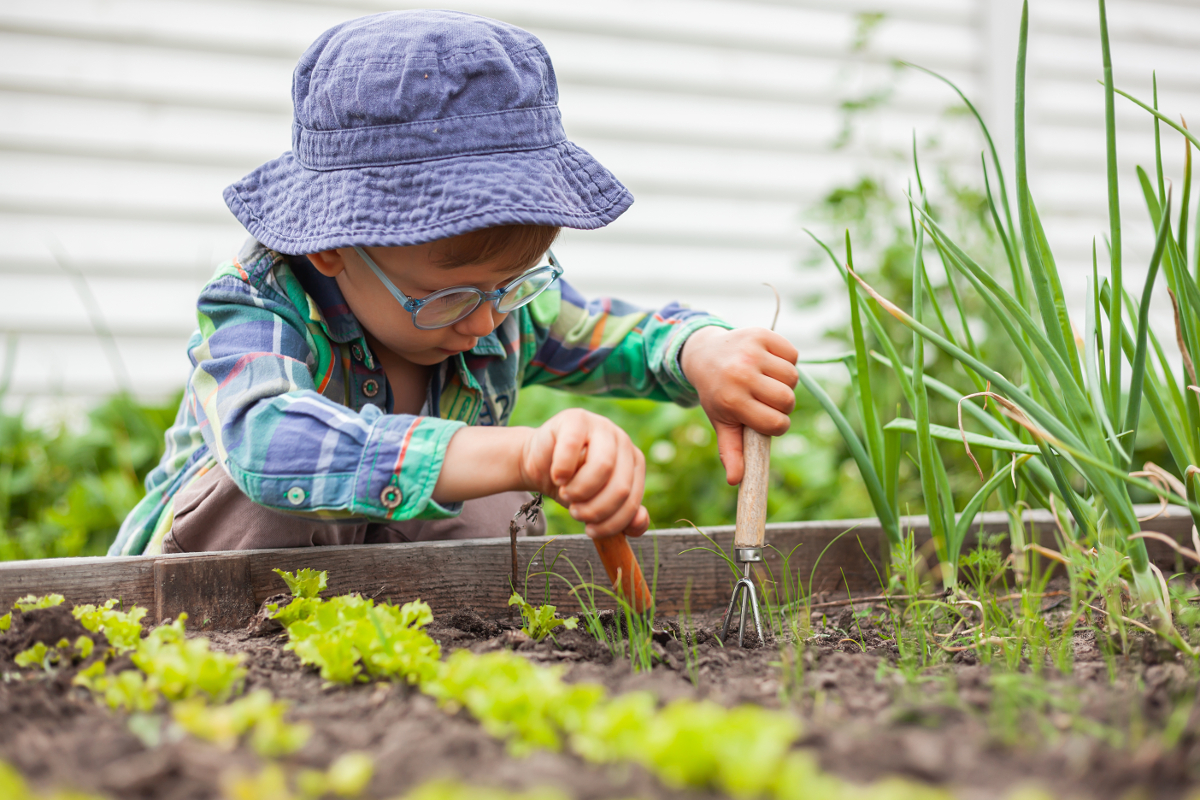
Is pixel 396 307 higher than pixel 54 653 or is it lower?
higher

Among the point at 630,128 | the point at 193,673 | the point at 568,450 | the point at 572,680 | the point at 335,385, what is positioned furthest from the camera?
the point at 630,128

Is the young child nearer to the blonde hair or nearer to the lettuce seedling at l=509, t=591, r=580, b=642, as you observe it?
the blonde hair

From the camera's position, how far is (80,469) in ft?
8.49

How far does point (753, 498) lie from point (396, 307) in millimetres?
624

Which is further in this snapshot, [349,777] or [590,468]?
[590,468]

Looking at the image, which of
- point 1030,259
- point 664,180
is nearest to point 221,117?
point 664,180

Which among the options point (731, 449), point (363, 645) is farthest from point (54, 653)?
point (731, 449)

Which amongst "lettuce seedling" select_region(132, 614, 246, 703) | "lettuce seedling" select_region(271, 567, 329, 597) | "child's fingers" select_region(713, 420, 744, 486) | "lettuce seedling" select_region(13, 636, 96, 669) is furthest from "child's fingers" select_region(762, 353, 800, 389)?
"lettuce seedling" select_region(13, 636, 96, 669)

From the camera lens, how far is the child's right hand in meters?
0.99

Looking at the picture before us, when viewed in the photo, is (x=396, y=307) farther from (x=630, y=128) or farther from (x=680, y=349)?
(x=630, y=128)

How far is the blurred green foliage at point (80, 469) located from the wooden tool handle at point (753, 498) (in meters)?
1.87

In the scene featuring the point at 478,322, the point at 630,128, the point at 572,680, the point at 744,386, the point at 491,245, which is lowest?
the point at 572,680

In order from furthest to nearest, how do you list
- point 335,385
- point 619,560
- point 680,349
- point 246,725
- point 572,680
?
1. point 680,349
2. point 335,385
3. point 619,560
4. point 572,680
5. point 246,725

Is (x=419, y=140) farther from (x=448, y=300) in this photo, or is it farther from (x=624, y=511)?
(x=624, y=511)
